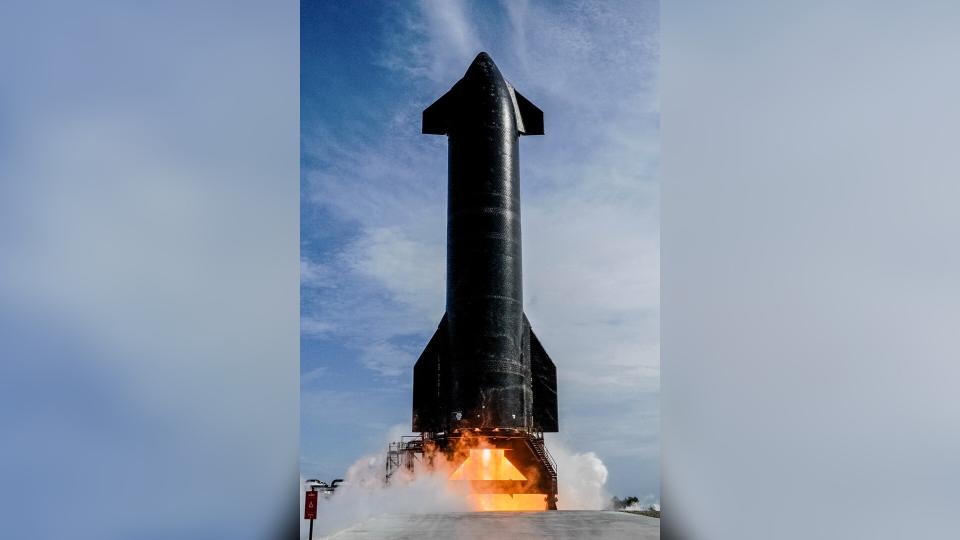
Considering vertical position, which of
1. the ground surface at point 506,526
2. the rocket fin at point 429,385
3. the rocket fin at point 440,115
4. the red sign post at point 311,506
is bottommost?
the ground surface at point 506,526

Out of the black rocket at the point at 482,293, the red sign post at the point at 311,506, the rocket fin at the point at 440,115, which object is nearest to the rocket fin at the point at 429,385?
the black rocket at the point at 482,293

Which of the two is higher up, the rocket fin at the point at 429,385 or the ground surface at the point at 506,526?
the rocket fin at the point at 429,385

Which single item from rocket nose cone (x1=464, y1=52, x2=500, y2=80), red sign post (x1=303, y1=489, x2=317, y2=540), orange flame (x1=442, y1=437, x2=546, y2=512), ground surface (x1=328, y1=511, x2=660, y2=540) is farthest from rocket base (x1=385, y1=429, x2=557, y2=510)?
rocket nose cone (x1=464, y1=52, x2=500, y2=80)

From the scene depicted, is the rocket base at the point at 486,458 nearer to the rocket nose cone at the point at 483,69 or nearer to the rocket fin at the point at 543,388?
the rocket fin at the point at 543,388

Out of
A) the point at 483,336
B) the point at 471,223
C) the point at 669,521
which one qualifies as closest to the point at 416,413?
the point at 483,336

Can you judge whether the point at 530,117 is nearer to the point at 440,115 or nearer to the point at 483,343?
the point at 440,115

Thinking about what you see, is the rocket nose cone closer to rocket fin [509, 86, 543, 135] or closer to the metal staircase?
rocket fin [509, 86, 543, 135]

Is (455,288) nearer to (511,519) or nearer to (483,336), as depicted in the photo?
(483,336)

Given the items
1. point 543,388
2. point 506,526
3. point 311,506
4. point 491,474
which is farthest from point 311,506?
point 543,388
